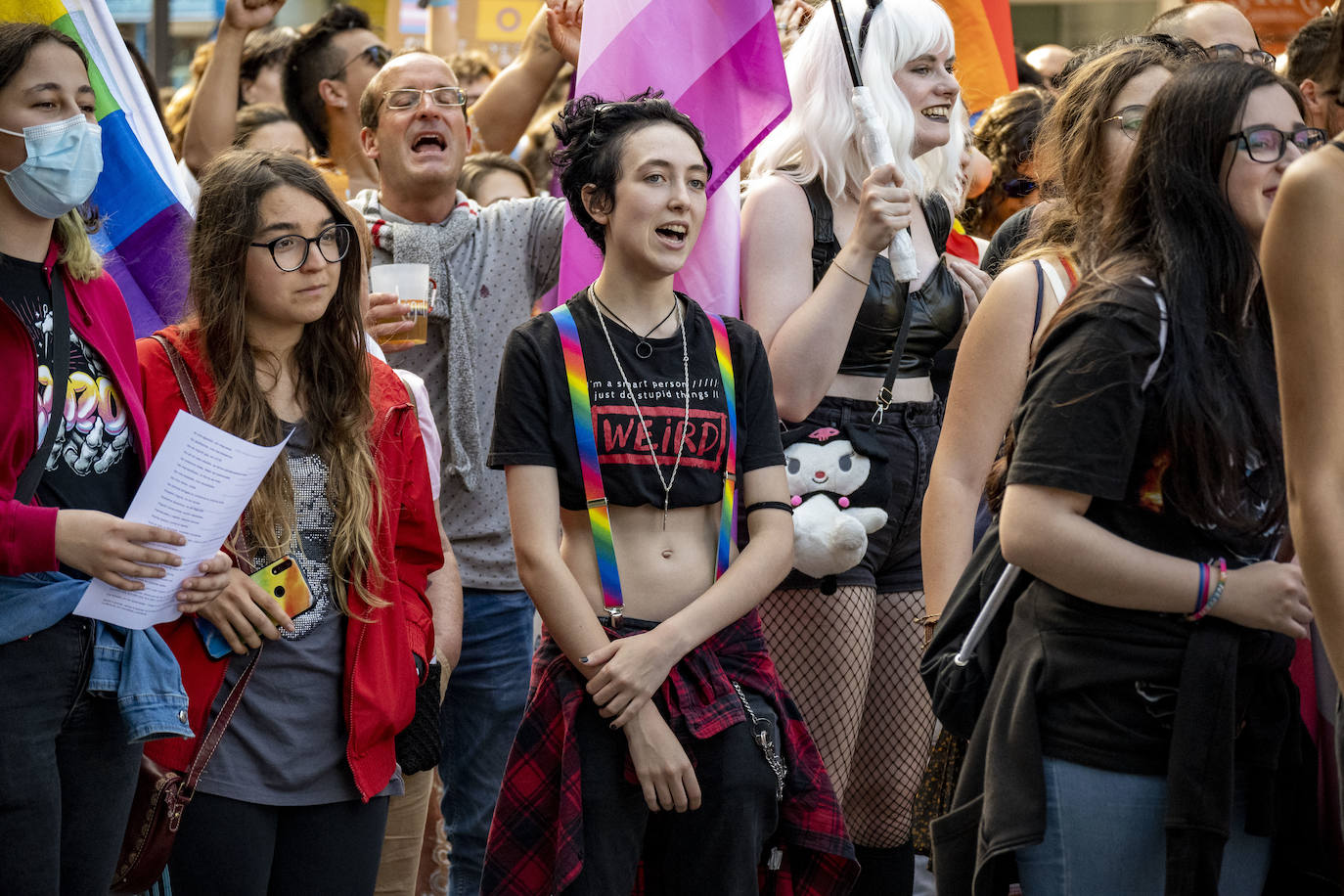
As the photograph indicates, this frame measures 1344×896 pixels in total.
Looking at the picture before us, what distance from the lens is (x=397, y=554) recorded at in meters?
3.25

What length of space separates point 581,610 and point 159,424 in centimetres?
93

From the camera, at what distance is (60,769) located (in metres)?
2.68

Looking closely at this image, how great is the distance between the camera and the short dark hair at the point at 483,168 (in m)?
5.80

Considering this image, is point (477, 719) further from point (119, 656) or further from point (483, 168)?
point (483, 168)

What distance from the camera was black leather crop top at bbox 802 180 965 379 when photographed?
359cm

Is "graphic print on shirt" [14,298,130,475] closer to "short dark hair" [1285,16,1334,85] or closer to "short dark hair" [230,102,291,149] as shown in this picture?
"short dark hair" [230,102,291,149]

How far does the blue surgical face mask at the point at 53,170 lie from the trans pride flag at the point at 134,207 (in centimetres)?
81

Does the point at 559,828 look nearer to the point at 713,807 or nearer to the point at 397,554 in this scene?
the point at 713,807

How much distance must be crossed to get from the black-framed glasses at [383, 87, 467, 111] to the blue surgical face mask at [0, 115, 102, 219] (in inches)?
64.5

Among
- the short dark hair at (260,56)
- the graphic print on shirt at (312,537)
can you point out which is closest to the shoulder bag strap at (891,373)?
the graphic print on shirt at (312,537)

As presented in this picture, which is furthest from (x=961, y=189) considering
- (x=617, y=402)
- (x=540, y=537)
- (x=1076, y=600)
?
(x=1076, y=600)

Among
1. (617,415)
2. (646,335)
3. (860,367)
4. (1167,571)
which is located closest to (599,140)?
(646,335)

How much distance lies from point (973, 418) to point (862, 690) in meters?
0.99

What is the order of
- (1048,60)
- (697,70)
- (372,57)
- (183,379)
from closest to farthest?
(183,379) → (697,70) → (372,57) → (1048,60)
